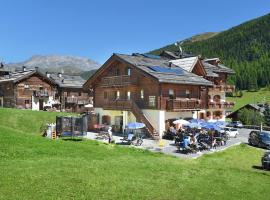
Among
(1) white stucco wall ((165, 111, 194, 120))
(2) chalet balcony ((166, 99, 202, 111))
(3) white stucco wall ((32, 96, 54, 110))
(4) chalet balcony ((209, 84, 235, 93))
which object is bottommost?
(1) white stucco wall ((165, 111, 194, 120))

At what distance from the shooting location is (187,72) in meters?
43.8

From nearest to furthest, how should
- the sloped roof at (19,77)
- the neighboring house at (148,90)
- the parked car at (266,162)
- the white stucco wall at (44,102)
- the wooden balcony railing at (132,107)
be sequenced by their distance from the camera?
the parked car at (266,162)
the wooden balcony railing at (132,107)
the neighboring house at (148,90)
the sloped roof at (19,77)
the white stucco wall at (44,102)

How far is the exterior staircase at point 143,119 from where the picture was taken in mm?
37109

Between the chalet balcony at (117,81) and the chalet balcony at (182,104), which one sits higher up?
the chalet balcony at (117,81)

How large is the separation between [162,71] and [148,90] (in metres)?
2.59

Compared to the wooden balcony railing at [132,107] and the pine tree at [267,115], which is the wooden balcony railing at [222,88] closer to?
the pine tree at [267,115]

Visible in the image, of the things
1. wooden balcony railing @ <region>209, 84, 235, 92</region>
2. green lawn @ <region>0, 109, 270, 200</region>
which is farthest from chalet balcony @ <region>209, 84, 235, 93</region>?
green lawn @ <region>0, 109, 270, 200</region>

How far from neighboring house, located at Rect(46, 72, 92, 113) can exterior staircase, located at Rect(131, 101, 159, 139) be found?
27549 mm

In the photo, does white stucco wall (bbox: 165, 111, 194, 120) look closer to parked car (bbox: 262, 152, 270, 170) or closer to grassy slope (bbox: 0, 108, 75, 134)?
grassy slope (bbox: 0, 108, 75, 134)

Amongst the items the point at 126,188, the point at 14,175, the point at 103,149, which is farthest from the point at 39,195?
the point at 103,149

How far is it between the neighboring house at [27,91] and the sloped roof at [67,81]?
3672 mm

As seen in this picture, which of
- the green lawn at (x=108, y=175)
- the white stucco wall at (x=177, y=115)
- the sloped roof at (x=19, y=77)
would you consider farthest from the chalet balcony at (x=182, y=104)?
the sloped roof at (x=19, y=77)

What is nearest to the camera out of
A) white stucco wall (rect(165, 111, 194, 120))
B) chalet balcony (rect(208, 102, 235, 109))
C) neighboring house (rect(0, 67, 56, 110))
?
white stucco wall (rect(165, 111, 194, 120))

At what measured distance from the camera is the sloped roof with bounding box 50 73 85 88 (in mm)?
68225
